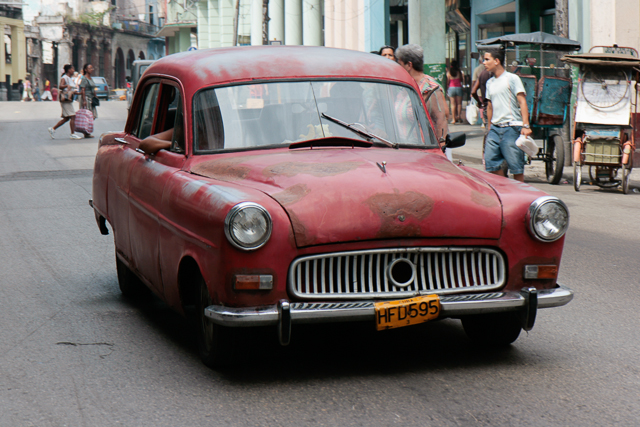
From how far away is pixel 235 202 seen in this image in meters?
3.88

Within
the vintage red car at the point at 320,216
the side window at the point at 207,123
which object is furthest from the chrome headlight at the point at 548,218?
the side window at the point at 207,123

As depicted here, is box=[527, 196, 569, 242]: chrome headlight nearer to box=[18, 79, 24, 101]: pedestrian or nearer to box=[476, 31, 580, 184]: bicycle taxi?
box=[476, 31, 580, 184]: bicycle taxi

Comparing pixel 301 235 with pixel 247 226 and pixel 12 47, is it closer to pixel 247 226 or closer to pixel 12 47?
pixel 247 226

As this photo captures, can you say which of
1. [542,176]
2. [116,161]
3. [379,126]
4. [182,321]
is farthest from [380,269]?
[542,176]

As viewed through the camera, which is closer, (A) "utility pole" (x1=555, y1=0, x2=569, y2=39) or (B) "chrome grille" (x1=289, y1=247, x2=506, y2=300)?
(B) "chrome grille" (x1=289, y1=247, x2=506, y2=300)

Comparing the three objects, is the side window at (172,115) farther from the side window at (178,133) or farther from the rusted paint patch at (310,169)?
the rusted paint patch at (310,169)

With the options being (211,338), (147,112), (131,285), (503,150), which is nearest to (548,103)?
(503,150)

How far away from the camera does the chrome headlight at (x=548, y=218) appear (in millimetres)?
4227

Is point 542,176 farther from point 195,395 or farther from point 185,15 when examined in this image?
point 185,15

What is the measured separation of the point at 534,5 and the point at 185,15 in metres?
51.6

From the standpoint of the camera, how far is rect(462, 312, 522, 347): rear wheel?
4598 mm

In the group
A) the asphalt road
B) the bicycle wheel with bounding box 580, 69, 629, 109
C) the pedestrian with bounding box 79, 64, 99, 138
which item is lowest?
the asphalt road

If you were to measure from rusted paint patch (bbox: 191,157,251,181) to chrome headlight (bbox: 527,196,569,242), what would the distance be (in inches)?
57.4

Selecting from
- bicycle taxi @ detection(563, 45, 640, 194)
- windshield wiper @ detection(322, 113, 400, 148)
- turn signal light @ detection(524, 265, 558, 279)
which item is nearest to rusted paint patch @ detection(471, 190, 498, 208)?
turn signal light @ detection(524, 265, 558, 279)
